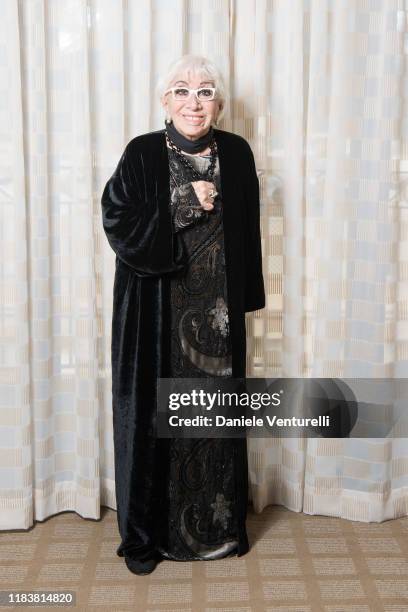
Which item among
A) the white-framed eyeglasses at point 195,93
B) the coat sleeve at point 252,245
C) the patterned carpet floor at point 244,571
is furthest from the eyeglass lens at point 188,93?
the patterned carpet floor at point 244,571

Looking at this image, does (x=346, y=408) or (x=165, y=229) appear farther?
(x=346, y=408)

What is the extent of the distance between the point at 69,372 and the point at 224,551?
0.80m

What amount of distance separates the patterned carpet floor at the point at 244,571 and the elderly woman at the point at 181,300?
0.25 ft

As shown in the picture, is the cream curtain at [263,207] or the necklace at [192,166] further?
the cream curtain at [263,207]

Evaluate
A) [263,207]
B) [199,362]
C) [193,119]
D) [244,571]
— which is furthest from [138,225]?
[244,571]

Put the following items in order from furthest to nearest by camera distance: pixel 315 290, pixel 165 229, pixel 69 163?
1. pixel 315 290
2. pixel 69 163
3. pixel 165 229

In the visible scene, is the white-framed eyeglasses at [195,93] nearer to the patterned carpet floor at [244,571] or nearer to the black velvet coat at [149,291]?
the black velvet coat at [149,291]

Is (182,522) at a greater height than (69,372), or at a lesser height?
lesser

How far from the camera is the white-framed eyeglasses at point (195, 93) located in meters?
1.98

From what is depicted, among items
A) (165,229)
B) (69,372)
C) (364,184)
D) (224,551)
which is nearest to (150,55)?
(165,229)

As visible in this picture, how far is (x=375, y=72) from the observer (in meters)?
2.31

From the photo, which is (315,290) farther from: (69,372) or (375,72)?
(69,372)

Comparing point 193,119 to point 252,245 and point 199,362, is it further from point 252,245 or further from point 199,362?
point 199,362

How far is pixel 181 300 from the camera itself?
2.09 meters
